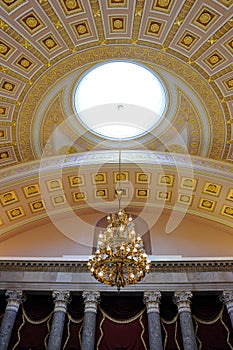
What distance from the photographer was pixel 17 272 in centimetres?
991

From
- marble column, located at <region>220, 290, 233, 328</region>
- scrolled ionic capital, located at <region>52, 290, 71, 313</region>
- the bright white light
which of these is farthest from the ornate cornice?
the bright white light

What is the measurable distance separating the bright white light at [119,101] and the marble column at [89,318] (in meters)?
4.70

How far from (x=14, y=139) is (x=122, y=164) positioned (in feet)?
10.7

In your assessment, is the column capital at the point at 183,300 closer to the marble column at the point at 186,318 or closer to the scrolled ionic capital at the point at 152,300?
the marble column at the point at 186,318

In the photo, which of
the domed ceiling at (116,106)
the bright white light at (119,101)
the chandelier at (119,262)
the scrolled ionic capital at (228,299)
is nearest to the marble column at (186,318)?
the scrolled ionic capital at (228,299)

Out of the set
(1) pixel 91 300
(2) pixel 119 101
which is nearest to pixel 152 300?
(1) pixel 91 300

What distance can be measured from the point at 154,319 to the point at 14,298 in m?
3.85

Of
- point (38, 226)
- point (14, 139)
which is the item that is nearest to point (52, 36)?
point (14, 139)

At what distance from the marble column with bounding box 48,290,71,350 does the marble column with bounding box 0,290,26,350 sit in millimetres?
981

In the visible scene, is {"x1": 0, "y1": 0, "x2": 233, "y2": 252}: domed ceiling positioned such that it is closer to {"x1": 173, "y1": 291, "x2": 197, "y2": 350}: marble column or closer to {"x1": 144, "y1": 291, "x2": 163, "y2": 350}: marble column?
{"x1": 173, "y1": 291, "x2": 197, "y2": 350}: marble column

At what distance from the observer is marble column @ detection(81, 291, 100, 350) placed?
849 centimetres

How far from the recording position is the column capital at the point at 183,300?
29.8 feet

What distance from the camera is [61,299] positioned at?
9.30 meters

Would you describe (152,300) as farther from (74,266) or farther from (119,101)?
(119,101)
